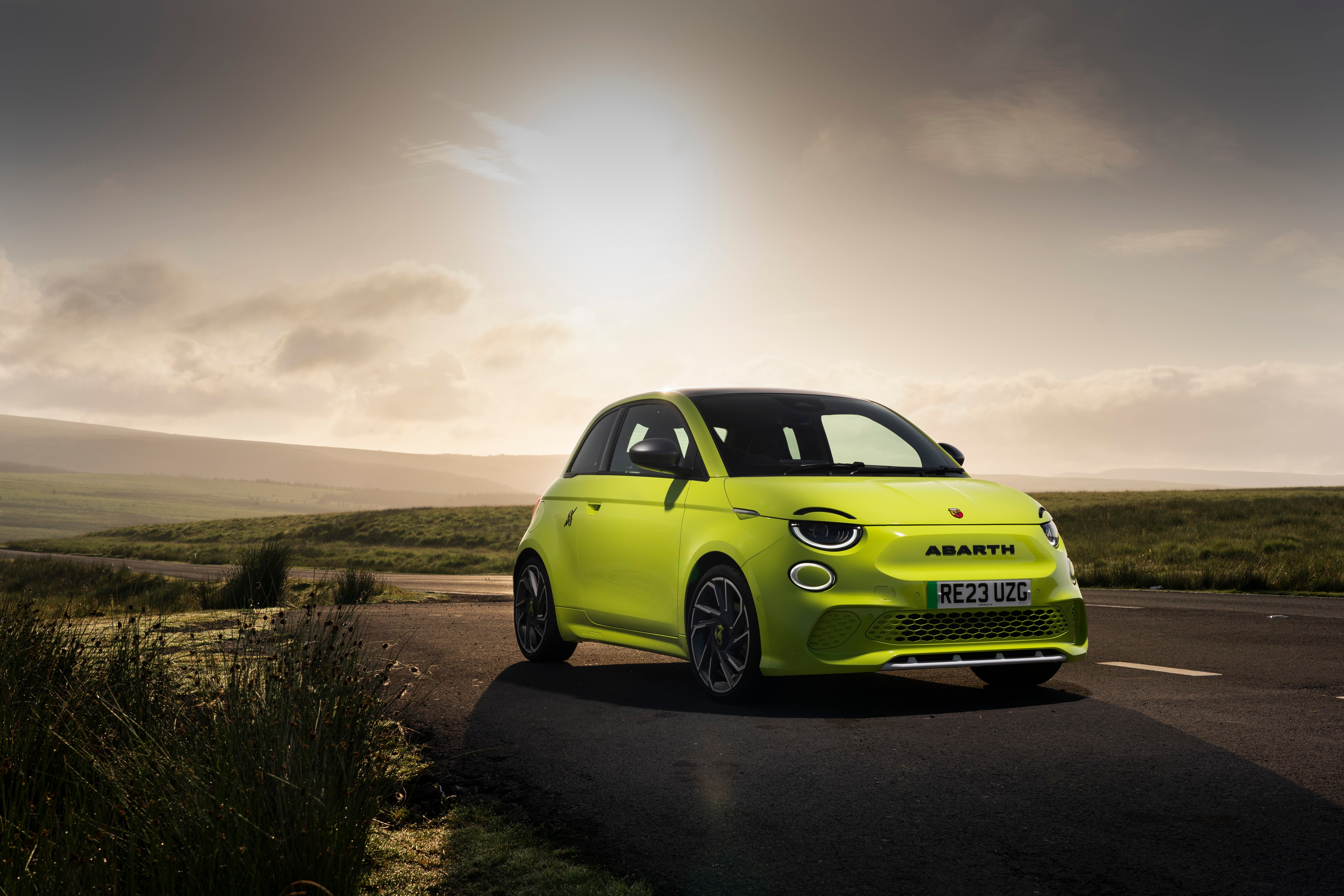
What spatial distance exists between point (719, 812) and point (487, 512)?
267ft

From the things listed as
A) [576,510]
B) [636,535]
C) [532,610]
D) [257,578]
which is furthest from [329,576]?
[636,535]

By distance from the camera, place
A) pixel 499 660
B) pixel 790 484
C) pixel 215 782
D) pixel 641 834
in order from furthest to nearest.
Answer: pixel 499 660 < pixel 790 484 < pixel 641 834 < pixel 215 782

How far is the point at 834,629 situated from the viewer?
6.06 metres

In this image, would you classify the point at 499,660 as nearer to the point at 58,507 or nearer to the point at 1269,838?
the point at 1269,838

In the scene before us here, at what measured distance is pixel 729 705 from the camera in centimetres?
670

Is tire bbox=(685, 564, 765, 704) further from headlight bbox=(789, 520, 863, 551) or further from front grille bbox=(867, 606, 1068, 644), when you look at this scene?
front grille bbox=(867, 606, 1068, 644)

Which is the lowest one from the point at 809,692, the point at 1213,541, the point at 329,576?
the point at 329,576

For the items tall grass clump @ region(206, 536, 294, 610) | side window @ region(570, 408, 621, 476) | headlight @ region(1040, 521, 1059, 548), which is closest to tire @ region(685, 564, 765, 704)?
headlight @ region(1040, 521, 1059, 548)

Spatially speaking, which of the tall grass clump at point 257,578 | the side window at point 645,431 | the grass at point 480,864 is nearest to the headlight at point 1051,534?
the side window at point 645,431

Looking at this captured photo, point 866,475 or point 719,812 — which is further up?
point 866,475

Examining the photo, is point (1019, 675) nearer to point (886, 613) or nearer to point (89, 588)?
point (886, 613)

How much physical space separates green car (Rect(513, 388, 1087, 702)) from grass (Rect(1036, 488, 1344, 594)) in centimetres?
1277

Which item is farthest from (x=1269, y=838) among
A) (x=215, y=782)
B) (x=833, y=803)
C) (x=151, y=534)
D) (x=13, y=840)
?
(x=151, y=534)

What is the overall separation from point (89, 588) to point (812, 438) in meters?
26.0
